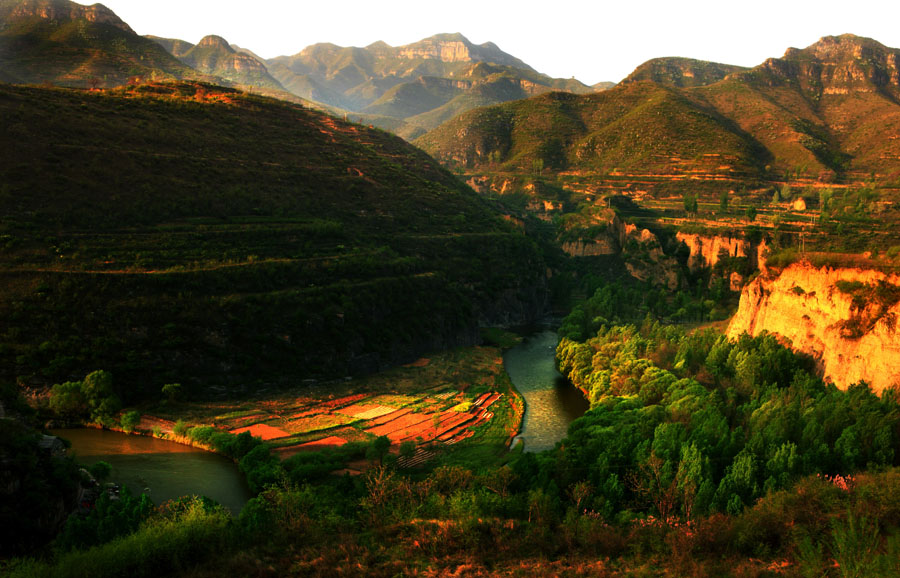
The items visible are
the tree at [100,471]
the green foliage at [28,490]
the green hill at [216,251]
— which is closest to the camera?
the green foliage at [28,490]

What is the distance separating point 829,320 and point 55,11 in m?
170

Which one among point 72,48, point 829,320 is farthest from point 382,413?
point 72,48

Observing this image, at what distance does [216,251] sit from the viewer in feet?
195

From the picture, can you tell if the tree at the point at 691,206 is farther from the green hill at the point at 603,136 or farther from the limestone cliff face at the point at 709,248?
the green hill at the point at 603,136

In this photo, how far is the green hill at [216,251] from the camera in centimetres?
4894

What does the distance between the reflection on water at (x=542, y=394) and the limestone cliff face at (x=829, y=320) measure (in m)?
17.8

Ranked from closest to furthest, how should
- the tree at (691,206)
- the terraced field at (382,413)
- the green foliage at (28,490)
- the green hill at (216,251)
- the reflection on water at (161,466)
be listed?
the green foliage at (28,490) < the reflection on water at (161,466) < the terraced field at (382,413) < the green hill at (216,251) < the tree at (691,206)

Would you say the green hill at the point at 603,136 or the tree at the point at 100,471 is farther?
the green hill at the point at 603,136

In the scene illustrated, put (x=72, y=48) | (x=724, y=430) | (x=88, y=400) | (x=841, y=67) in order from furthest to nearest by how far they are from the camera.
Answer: (x=841, y=67)
(x=72, y=48)
(x=88, y=400)
(x=724, y=430)

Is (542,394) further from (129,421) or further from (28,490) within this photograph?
(28,490)

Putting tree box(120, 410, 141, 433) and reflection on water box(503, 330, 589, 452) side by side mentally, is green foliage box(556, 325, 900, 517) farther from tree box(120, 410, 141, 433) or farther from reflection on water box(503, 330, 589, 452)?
tree box(120, 410, 141, 433)

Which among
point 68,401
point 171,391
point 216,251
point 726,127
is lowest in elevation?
point 171,391

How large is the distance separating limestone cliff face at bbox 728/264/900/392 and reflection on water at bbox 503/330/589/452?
17801 mm

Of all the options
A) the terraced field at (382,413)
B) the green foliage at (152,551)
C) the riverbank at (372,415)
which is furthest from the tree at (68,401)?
the green foliage at (152,551)
